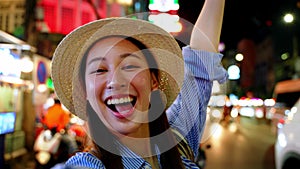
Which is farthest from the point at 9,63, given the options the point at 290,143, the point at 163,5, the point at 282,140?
the point at 290,143

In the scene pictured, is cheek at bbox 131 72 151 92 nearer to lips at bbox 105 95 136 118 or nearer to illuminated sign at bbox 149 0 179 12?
lips at bbox 105 95 136 118

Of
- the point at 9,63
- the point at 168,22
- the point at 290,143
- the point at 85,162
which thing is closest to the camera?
the point at 85,162

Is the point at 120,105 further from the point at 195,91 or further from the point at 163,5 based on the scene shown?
the point at 163,5

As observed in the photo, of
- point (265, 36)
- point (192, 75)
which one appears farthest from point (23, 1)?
point (265, 36)

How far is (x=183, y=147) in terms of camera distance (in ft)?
4.87

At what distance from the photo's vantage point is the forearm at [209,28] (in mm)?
1567

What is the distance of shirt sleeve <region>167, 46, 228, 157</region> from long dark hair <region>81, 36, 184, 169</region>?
0.66 feet

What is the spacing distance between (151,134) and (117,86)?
27 cm

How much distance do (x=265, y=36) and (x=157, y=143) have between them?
60.1 meters

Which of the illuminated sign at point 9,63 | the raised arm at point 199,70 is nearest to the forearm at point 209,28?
the raised arm at point 199,70

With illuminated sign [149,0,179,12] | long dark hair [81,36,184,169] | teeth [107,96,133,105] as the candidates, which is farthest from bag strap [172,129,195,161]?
illuminated sign [149,0,179,12]

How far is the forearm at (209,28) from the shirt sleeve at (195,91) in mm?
31

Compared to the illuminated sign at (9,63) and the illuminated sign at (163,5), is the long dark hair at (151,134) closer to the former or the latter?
the illuminated sign at (163,5)

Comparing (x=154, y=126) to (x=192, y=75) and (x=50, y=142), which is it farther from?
(x=50, y=142)
